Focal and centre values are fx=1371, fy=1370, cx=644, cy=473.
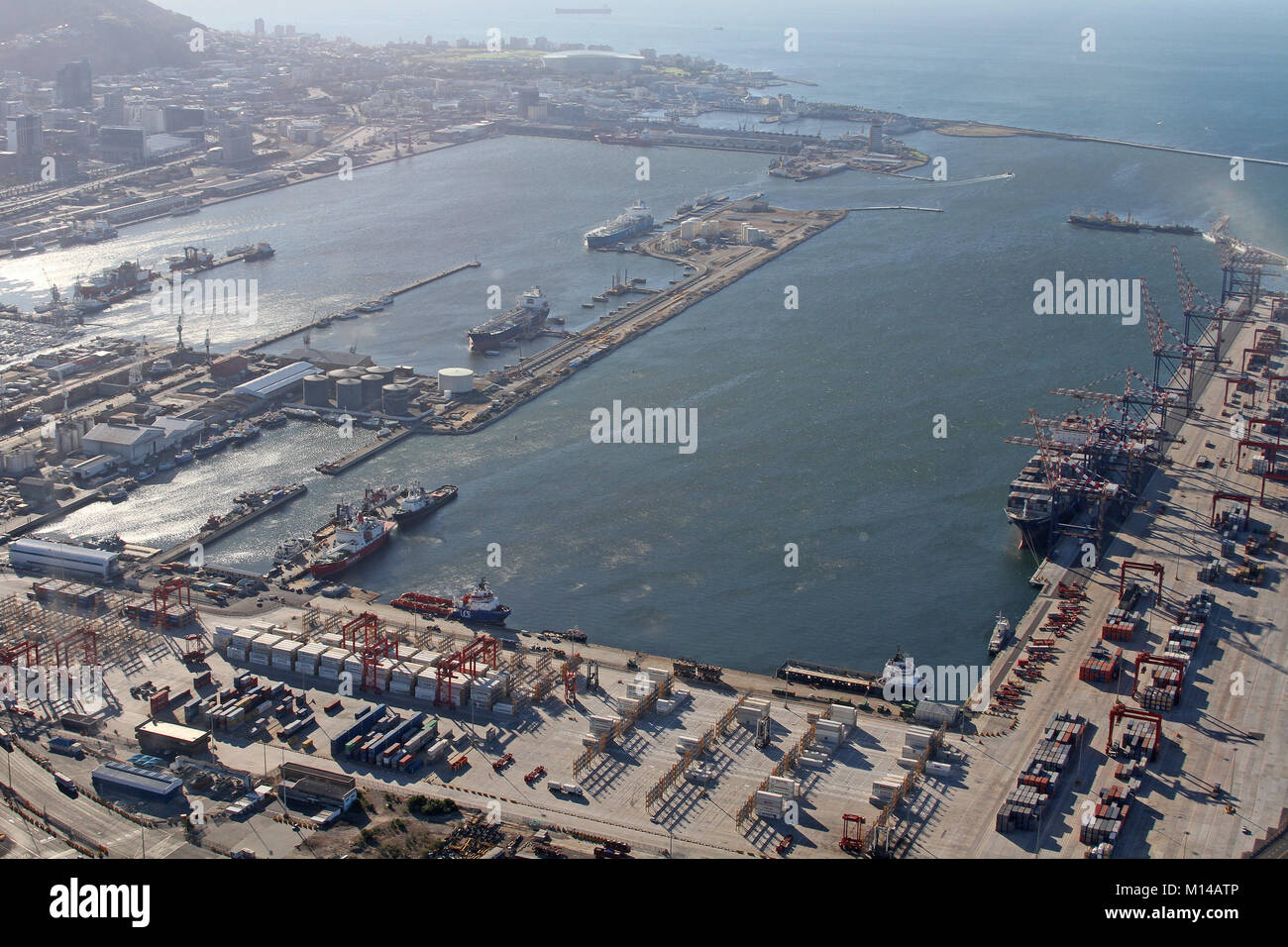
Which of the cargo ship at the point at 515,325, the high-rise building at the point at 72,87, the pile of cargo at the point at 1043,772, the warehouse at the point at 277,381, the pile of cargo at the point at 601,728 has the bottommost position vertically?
the pile of cargo at the point at 1043,772

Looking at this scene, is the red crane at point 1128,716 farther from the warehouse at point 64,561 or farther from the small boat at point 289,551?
the warehouse at point 64,561

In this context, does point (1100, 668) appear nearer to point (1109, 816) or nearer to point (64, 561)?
point (1109, 816)

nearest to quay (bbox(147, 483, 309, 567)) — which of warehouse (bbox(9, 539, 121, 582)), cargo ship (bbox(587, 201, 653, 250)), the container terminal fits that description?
the container terminal

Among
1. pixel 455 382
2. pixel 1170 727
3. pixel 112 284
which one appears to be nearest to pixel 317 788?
pixel 1170 727

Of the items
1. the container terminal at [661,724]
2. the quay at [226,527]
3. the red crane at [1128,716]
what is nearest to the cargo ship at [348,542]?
the container terminal at [661,724]

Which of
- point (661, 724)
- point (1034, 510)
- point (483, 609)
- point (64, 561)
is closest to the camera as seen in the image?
point (661, 724)

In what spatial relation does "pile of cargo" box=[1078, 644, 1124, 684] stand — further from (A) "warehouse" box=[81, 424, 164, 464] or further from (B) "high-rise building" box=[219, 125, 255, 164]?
(B) "high-rise building" box=[219, 125, 255, 164]
